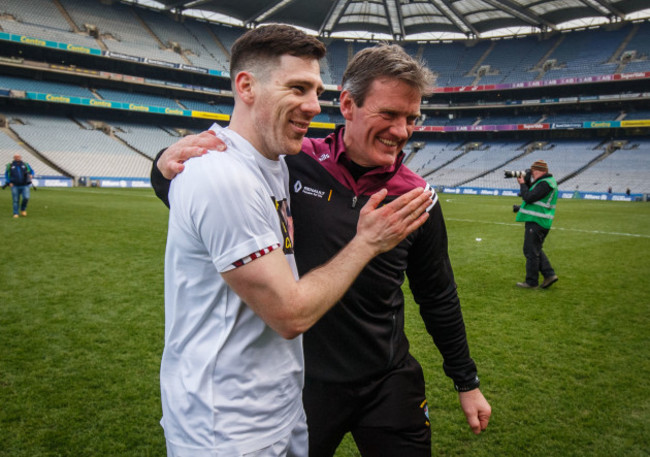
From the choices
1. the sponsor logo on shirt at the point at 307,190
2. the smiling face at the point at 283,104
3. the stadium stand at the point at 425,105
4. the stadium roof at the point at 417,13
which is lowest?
the sponsor logo on shirt at the point at 307,190

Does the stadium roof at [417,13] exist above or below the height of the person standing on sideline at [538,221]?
above

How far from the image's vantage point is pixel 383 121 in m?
2.15

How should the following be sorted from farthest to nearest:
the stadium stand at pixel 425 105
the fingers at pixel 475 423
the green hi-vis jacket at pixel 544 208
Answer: the stadium stand at pixel 425 105 → the green hi-vis jacket at pixel 544 208 → the fingers at pixel 475 423

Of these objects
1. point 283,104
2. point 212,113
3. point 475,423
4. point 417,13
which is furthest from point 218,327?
point 417,13

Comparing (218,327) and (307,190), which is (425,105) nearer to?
(307,190)

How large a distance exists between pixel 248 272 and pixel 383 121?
3.95 ft

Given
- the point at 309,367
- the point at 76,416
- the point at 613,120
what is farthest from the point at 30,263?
the point at 613,120

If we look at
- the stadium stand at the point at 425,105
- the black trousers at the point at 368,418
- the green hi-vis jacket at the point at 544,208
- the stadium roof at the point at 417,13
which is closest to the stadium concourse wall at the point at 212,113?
the stadium stand at the point at 425,105

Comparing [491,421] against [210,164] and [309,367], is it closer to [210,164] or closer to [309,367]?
[309,367]

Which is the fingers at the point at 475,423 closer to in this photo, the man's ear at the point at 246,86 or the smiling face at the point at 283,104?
the smiling face at the point at 283,104

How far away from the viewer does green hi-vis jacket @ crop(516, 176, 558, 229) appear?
7.27 metres

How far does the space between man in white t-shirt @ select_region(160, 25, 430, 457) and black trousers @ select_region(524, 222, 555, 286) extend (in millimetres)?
6572

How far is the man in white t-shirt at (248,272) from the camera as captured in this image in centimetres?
130

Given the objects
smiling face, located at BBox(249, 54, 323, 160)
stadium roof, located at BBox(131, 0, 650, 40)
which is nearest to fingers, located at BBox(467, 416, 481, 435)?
smiling face, located at BBox(249, 54, 323, 160)
